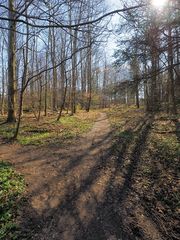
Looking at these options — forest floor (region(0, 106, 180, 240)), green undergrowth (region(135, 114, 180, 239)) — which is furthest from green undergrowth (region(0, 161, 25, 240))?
green undergrowth (region(135, 114, 180, 239))

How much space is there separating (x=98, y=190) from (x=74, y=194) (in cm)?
57

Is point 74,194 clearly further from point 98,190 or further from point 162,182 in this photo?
point 162,182

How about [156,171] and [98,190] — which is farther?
[156,171]

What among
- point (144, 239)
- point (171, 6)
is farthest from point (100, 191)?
point (171, 6)

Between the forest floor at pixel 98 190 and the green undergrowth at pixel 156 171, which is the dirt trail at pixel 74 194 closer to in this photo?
the forest floor at pixel 98 190

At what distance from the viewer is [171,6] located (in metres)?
7.29

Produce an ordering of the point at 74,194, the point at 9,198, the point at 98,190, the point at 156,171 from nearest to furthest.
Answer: the point at 9,198, the point at 74,194, the point at 98,190, the point at 156,171

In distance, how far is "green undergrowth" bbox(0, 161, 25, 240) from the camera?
3489 mm

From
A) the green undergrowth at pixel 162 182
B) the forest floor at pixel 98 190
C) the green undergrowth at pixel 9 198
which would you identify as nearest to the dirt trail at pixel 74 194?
the forest floor at pixel 98 190

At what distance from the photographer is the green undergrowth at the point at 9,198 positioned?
3.49m

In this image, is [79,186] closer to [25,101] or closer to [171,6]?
[171,6]

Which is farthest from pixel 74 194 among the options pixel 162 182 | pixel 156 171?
pixel 156 171

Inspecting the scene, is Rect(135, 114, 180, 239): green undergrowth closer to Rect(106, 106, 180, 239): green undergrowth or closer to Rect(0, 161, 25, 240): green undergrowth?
Rect(106, 106, 180, 239): green undergrowth

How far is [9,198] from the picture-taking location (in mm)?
4410
